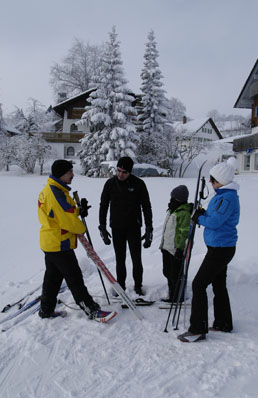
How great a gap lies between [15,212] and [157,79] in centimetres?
2552

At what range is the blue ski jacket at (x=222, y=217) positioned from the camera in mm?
3168

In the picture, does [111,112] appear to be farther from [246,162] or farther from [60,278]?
[60,278]

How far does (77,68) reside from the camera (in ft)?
157

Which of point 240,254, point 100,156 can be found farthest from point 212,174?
point 100,156

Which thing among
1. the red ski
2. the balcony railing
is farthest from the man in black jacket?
the balcony railing

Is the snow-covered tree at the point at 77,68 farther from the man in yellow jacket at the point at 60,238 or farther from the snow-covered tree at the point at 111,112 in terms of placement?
the man in yellow jacket at the point at 60,238

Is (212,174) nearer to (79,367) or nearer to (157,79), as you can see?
(79,367)

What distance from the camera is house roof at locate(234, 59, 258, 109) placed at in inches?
1000

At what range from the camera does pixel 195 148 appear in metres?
32.3

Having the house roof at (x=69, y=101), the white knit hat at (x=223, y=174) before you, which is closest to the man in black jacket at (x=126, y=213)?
the white knit hat at (x=223, y=174)

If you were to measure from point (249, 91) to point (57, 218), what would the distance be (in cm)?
2802

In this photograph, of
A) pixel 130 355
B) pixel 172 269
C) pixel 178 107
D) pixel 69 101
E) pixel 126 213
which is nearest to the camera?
pixel 130 355

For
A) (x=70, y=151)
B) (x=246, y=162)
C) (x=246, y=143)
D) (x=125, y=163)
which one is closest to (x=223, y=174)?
(x=125, y=163)

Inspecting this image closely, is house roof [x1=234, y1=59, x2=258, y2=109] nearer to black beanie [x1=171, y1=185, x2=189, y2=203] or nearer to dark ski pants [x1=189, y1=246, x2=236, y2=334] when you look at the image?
black beanie [x1=171, y1=185, x2=189, y2=203]
